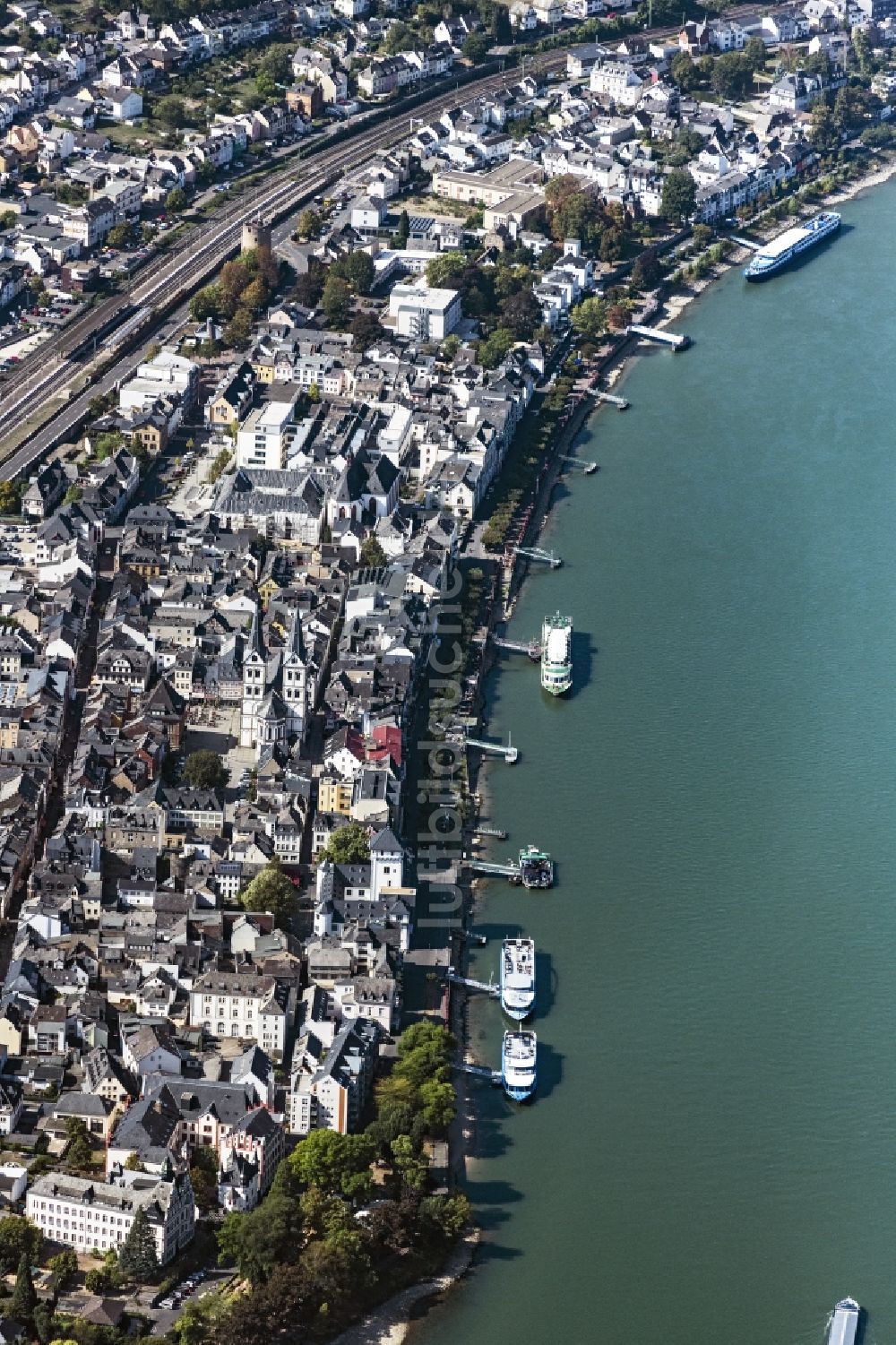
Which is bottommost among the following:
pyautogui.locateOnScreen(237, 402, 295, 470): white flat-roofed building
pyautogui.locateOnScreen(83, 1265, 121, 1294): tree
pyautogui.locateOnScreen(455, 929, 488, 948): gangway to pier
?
pyautogui.locateOnScreen(83, 1265, 121, 1294): tree

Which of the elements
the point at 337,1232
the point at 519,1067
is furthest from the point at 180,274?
the point at 337,1232

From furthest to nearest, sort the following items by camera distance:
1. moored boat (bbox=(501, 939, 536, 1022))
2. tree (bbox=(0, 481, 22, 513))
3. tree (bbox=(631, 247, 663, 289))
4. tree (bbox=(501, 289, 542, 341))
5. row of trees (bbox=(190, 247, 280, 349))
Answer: tree (bbox=(631, 247, 663, 289)) < tree (bbox=(501, 289, 542, 341)) < row of trees (bbox=(190, 247, 280, 349)) < tree (bbox=(0, 481, 22, 513)) < moored boat (bbox=(501, 939, 536, 1022))

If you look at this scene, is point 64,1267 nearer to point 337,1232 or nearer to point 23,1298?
A: point 23,1298

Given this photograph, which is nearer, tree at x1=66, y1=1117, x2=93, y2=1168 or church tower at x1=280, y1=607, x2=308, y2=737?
tree at x1=66, y1=1117, x2=93, y2=1168

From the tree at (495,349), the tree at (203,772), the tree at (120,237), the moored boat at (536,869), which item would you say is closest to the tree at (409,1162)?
→ the moored boat at (536,869)

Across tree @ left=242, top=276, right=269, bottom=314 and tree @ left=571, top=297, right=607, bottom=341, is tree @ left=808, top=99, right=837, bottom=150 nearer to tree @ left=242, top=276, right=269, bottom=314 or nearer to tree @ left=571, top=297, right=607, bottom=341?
tree @ left=571, top=297, right=607, bottom=341

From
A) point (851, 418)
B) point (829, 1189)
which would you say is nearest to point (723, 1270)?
point (829, 1189)

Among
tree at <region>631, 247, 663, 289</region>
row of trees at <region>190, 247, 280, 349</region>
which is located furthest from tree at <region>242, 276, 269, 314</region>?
tree at <region>631, 247, 663, 289</region>
